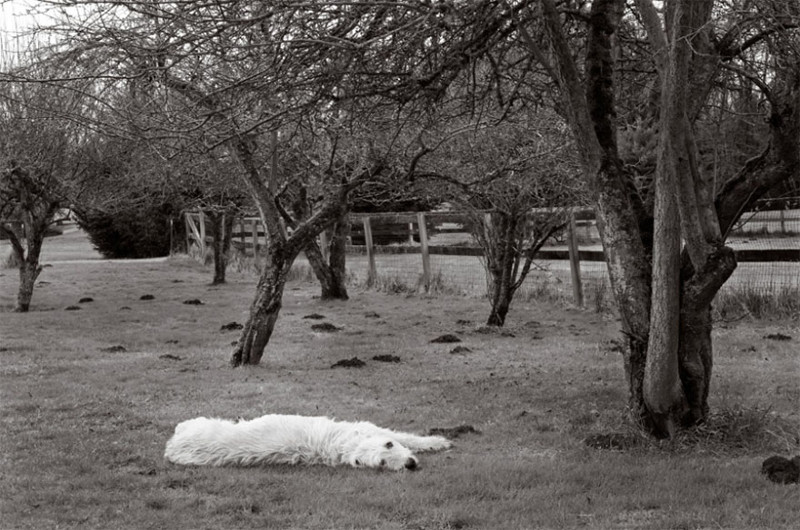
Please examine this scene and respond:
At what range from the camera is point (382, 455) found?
6309 mm

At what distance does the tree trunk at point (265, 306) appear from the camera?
34.6 ft

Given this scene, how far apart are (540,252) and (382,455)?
10.8 metres

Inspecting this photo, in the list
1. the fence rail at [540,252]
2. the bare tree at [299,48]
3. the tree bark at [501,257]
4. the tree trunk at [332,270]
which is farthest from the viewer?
the tree trunk at [332,270]

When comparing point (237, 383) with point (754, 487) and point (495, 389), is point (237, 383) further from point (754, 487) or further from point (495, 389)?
point (754, 487)

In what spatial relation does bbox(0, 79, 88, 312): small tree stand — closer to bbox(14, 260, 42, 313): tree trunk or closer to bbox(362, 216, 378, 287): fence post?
bbox(14, 260, 42, 313): tree trunk

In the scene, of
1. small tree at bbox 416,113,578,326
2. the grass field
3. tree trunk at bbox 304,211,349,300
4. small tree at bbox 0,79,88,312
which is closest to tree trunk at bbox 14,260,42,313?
small tree at bbox 0,79,88,312

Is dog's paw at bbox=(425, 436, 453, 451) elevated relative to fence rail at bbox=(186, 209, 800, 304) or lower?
lower

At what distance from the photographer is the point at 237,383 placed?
9.58 m

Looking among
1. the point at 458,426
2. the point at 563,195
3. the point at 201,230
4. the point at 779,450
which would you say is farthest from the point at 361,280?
the point at 779,450

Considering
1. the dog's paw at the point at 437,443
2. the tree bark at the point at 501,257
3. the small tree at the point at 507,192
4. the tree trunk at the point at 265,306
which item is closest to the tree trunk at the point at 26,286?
the tree trunk at the point at 265,306

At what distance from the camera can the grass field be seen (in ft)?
17.5

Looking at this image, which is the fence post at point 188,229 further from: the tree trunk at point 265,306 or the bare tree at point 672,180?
the bare tree at point 672,180

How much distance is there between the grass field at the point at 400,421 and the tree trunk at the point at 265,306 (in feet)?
1.14

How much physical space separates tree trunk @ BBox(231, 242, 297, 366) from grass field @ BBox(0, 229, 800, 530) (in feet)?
1.14
